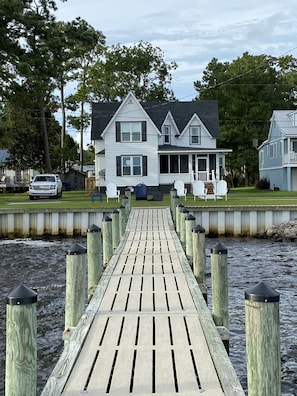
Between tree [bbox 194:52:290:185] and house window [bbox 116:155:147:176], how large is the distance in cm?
2067

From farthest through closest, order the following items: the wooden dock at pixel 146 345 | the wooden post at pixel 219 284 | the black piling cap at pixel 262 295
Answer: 1. the wooden post at pixel 219 284
2. the wooden dock at pixel 146 345
3. the black piling cap at pixel 262 295

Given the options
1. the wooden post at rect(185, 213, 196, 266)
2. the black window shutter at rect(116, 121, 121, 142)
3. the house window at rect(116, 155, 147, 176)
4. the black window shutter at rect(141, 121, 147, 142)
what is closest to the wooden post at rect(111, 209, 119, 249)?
the wooden post at rect(185, 213, 196, 266)

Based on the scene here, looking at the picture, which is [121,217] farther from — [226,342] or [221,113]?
[221,113]

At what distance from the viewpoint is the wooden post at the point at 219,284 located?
292 inches

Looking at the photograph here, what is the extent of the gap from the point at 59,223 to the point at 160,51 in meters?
40.9

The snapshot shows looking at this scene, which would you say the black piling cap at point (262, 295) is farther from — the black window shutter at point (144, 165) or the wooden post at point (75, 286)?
the black window shutter at point (144, 165)

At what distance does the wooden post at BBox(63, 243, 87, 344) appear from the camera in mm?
7148

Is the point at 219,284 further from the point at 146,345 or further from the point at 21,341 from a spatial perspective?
the point at 21,341

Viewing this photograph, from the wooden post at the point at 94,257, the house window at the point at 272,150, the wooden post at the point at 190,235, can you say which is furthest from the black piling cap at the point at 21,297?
the house window at the point at 272,150

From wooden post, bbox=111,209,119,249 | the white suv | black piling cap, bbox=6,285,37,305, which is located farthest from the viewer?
the white suv

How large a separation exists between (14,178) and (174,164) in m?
26.3

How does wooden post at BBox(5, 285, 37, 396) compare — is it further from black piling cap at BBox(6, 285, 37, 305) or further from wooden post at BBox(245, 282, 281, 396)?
wooden post at BBox(245, 282, 281, 396)

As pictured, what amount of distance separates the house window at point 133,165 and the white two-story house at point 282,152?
11.8 meters

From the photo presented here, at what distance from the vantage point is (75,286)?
7.27m
